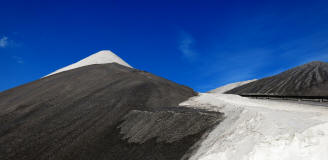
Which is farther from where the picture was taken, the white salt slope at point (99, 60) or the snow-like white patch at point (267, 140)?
the white salt slope at point (99, 60)

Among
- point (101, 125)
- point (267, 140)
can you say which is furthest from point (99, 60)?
point (267, 140)

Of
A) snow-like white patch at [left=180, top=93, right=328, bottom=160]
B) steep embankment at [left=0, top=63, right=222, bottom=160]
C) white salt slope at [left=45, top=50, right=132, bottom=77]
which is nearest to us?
snow-like white patch at [left=180, top=93, right=328, bottom=160]

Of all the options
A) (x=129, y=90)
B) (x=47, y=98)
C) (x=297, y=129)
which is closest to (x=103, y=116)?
(x=129, y=90)

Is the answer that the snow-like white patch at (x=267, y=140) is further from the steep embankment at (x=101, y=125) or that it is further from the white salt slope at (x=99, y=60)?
the white salt slope at (x=99, y=60)

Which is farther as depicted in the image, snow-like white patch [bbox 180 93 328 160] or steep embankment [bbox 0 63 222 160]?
steep embankment [bbox 0 63 222 160]

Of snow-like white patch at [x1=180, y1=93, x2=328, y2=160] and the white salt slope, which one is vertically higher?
the white salt slope

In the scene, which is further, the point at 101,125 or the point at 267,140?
the point at 101,125

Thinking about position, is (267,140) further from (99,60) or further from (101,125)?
(99,60)

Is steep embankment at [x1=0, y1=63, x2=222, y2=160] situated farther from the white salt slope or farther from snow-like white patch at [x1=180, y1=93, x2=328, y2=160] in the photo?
the white salt slope

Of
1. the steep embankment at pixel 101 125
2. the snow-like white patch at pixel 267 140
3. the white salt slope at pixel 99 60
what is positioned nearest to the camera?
the snow-like white patch at pixel 267 140

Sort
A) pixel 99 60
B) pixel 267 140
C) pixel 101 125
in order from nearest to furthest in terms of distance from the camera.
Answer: pixel 267 140
pixel 101 125
pixel 99 60

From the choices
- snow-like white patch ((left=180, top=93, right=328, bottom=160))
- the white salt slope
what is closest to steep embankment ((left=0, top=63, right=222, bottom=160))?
snow-like white patch ((left=180, top=93, right=328, bottom=160))

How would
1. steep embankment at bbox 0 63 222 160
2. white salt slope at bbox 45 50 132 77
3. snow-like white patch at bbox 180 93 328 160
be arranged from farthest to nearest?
white salt slope at bbox 45 50 132 77
steep embankment at bbox 0 63 222 160
snow-like white patch at bbox 180 93 328 160

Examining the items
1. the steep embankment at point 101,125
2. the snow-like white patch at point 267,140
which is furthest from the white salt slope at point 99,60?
the snow-like white patch at point 267,140
